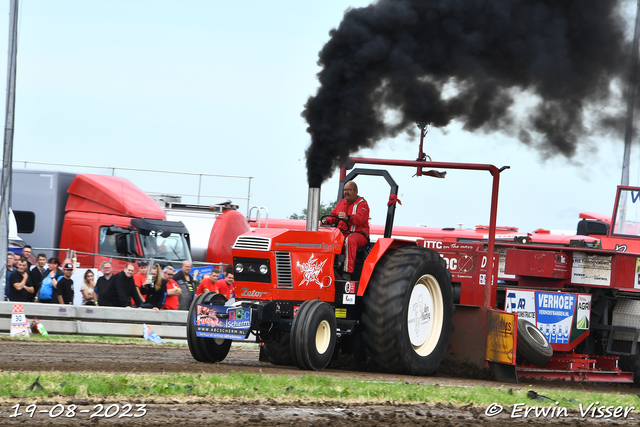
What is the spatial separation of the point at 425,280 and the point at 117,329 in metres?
6.55

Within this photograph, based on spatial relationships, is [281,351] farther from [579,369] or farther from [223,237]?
[223,237]

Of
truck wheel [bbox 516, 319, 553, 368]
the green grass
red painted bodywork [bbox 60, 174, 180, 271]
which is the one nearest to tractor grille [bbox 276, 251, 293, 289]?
the green grass

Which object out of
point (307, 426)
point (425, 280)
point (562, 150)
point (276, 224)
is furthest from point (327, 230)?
point (276, 224)

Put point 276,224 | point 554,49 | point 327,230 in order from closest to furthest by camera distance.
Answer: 1. point 327,230
2. point 554,49
3. point 276,224

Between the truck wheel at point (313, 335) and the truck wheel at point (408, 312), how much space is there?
461 mm

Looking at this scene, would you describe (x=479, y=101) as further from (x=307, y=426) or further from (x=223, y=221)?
(x=223, y=221)

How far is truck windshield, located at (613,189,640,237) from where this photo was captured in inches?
570

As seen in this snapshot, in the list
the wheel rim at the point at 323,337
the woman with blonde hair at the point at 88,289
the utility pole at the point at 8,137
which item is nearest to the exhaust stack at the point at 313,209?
the wheel rim at the point at 323,337

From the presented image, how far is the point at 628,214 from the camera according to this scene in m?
14.7

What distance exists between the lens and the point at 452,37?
35.4 ft

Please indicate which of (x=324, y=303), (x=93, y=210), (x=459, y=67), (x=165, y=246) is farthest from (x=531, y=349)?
(x=93, y=210)

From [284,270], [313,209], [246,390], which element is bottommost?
[246,390]

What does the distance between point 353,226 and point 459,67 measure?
2665 millimetres

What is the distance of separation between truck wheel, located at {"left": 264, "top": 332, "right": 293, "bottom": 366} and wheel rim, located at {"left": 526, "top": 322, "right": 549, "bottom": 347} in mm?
2972
